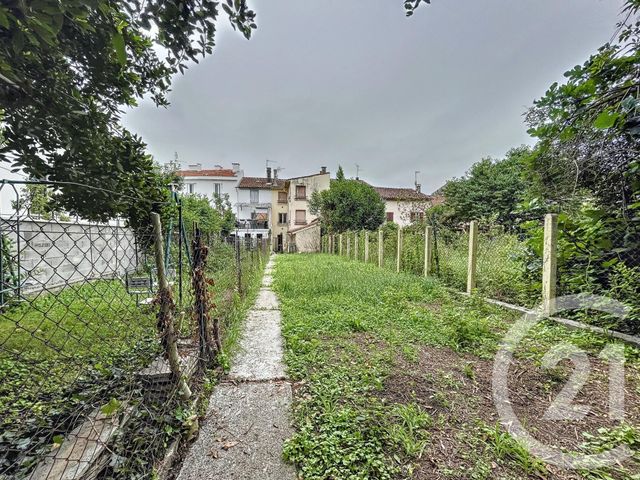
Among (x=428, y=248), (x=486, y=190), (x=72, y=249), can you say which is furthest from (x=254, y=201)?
(x=72, y=249)

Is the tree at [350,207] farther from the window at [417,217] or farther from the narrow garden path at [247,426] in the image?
the narrow garden path at [247,426]

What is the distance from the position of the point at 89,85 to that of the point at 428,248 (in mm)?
6609

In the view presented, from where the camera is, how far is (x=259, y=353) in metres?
3.06

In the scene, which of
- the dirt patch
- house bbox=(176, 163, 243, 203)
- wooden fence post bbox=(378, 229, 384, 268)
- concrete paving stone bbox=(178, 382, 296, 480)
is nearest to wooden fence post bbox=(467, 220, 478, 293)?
the dirt patch

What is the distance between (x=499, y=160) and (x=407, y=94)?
1485 cm

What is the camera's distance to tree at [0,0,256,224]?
6.11ft

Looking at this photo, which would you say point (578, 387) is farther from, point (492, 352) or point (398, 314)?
point (398, 314)

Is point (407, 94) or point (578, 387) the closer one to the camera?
point (578, 387)

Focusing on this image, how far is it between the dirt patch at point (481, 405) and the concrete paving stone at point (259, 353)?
3.63 ft

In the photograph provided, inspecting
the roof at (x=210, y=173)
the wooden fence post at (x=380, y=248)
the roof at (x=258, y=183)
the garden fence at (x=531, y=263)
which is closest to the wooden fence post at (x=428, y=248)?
the garden fence at (x=531, y=263)

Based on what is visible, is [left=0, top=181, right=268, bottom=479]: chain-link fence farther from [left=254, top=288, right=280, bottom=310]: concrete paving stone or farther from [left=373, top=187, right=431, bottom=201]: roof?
[left=373, top=187, right=431, bottom=201]: roof

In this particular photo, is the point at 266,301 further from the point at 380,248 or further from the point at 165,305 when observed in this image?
the point at 380,248

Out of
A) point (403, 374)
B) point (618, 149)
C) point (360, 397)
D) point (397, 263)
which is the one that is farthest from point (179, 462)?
point (397, 263)

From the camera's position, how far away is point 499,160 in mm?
20312
